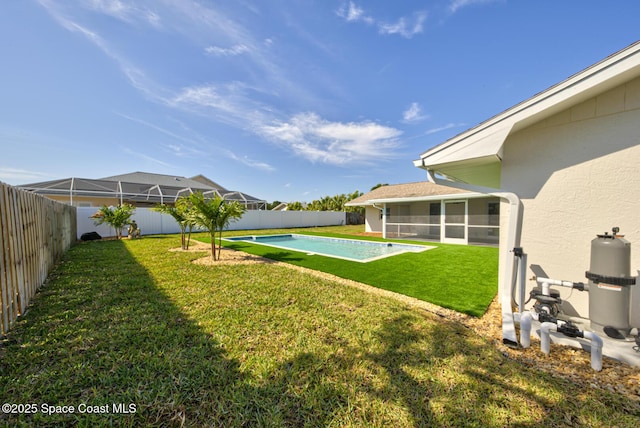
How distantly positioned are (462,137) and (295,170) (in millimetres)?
27504

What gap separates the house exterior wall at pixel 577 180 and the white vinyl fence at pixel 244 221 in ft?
71.3

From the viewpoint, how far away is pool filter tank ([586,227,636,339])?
2721 millimetres

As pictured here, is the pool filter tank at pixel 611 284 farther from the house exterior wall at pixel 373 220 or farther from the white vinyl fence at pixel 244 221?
the white vinyl fence at pixel 244 221

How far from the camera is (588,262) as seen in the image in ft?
10.9

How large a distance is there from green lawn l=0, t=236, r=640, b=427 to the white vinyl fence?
15.2 meters

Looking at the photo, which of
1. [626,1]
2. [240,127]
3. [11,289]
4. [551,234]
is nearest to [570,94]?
[551,234]

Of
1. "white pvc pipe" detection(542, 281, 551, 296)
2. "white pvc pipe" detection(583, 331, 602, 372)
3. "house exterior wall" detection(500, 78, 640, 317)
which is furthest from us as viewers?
"white pvc pipe" detection(542, 281, 551, 296)

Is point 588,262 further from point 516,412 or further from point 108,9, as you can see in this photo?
point 108,9

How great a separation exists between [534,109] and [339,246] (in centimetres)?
1188

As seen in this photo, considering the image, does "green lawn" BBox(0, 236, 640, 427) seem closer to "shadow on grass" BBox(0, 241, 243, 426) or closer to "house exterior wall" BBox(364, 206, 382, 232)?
"shadow on grass" BBox(0, 241, 243, 426)

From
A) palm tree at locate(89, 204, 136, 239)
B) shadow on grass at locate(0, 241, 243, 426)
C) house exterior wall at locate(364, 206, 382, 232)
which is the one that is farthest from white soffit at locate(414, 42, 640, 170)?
palm tree at locate(89, 204, 136, 239)

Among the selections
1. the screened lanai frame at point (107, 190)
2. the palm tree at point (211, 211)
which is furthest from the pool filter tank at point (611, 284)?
the screened lanai frame at point (107, 190)

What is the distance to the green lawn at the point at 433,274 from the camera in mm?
4785

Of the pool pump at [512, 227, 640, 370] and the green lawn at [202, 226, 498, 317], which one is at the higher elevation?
the pool pump at [512, 227, 640, 370]
